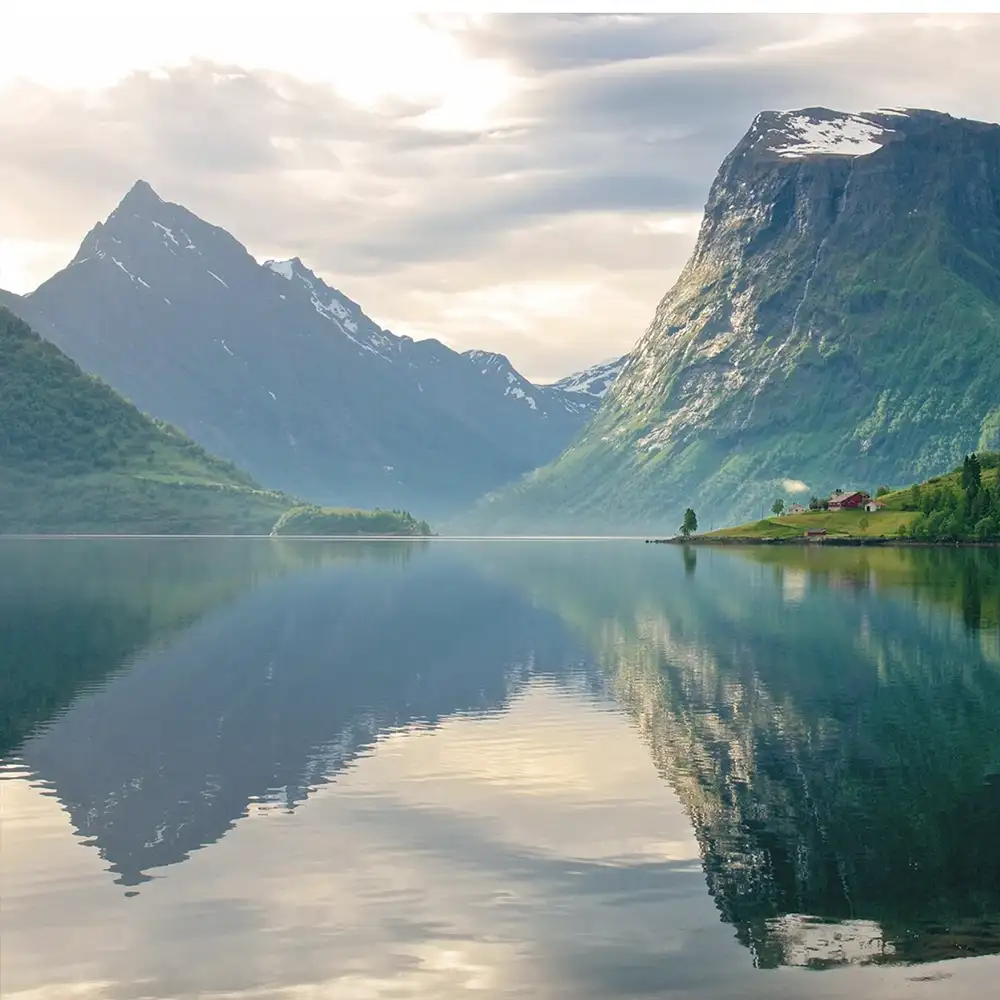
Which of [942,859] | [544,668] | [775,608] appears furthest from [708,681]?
[775,608]

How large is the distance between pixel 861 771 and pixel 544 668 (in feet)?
136

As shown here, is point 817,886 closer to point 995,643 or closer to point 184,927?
point 184,927

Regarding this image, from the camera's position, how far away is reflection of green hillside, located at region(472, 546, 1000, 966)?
40781mm

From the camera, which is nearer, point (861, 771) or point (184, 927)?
point (184, 927)

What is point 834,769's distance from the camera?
206 feet

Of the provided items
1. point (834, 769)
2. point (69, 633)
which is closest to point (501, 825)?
point (834, 769)

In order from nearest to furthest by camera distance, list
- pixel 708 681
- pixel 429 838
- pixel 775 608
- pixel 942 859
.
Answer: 1. pixel 942 859
2. pixel 429 838
3. pixel 708 681
4. pixel 775 608

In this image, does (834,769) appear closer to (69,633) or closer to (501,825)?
(501,825)

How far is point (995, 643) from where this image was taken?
111 meters

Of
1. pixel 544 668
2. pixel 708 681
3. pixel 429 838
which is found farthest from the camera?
pixel 544 668

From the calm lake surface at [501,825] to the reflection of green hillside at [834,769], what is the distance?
0.20 meters

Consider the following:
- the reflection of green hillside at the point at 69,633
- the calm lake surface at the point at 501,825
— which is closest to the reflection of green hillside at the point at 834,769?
the calm lake surface at the point at 501,825

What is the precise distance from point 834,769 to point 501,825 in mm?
17461

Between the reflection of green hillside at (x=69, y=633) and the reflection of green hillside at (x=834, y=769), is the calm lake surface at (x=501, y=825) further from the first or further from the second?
the reflection of green hillside at (x=69, y=633)
